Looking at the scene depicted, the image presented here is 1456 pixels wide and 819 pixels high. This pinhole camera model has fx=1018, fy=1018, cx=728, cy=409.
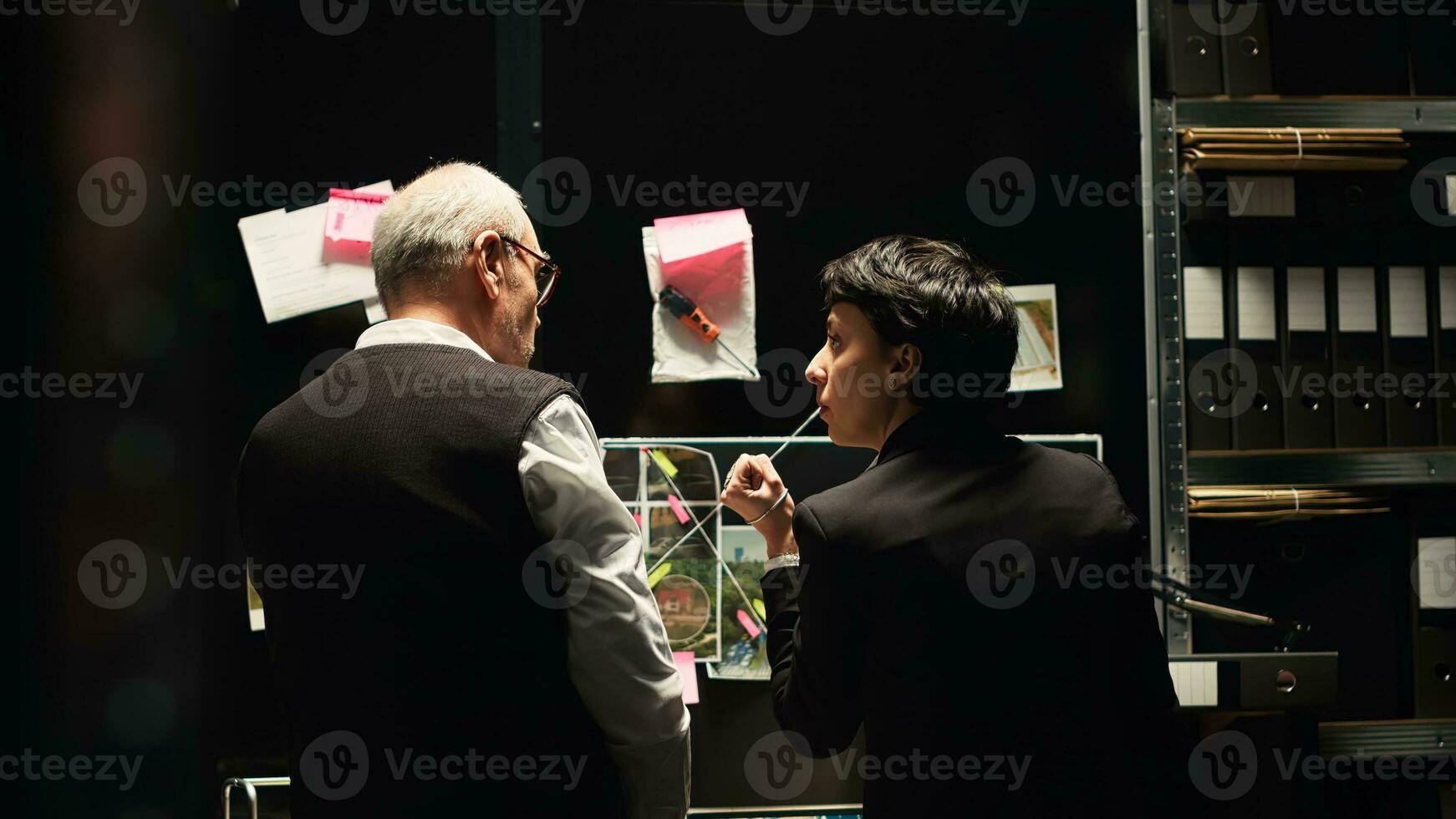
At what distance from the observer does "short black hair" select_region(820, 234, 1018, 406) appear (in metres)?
1.22

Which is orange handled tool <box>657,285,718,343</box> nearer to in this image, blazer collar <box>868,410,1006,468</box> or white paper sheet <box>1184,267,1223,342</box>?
blazer collar <box>868,410,1006,468</box>

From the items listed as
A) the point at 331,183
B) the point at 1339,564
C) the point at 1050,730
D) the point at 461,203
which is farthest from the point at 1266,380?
the point at 331,183

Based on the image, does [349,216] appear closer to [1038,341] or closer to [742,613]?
[742,613]

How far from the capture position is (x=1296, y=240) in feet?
5.83

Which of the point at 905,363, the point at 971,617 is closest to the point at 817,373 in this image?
the point at 905,363

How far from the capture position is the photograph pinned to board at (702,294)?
73.2 inches

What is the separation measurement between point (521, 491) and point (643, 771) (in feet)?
1.27

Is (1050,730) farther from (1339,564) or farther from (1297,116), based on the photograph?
(1297,116)

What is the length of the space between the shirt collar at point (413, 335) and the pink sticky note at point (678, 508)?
0.65 m

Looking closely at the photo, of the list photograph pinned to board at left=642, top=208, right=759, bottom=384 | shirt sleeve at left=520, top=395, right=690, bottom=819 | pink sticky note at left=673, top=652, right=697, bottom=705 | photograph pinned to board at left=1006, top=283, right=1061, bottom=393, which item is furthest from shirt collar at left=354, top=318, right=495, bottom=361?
photograph pinned to board at left=1006, top=283, right=1061, bottom=393

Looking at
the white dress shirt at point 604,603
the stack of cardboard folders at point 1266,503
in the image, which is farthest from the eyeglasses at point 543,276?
the stack of cardboard folders at point 1266,503

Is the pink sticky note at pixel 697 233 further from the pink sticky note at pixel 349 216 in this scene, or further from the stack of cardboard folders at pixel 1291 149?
the stack of cardboard folders at pixel 1291 149

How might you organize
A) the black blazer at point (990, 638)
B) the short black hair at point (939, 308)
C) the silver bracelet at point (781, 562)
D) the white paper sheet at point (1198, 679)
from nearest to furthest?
the black blazer at point (990, 638), the short black hair at point (939, 308), the silver bracelet at point (781, 562), the white paper sheet at point (1198, 679)

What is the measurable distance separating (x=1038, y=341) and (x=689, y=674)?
35.0 inches
